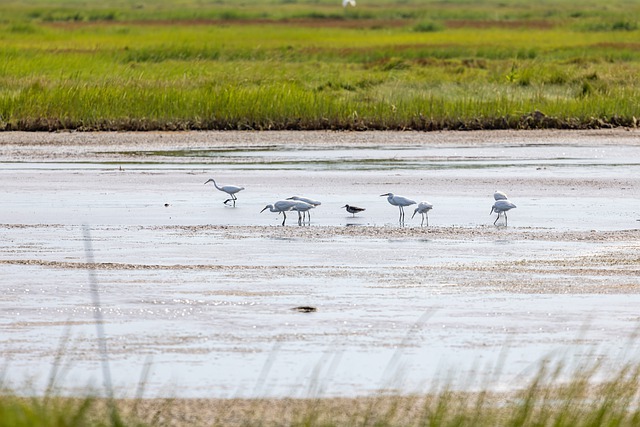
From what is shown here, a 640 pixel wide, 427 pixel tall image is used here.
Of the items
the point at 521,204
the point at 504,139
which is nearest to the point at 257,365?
the point at 521,204

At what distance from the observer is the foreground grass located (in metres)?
6.43

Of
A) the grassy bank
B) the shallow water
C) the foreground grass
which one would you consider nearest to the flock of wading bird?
the shallow water

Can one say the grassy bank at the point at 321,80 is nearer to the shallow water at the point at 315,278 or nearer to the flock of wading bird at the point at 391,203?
the shallow water at the point at 315,278

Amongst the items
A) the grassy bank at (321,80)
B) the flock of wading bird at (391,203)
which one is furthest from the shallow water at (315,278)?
the grassy bank at (321,80)

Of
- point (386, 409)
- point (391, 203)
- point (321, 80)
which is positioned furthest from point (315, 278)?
point (321, 80)

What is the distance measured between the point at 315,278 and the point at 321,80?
26978 millimetres

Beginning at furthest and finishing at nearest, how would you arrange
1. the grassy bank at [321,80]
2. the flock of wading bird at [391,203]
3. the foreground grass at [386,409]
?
the grassy bank at [321,80] → the flock of wading bird at [391,203] → the foreground grass at [386,409]

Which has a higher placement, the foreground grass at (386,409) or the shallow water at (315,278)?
the foreground grass at (386,409)

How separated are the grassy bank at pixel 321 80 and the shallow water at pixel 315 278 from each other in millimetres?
6584

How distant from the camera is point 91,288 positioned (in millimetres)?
11211

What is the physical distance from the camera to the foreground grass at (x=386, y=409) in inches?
253

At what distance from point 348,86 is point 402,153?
1237 centimetres

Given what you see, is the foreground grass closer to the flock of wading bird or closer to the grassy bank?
the flock of wading bird

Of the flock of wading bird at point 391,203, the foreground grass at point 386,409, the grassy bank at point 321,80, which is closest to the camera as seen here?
the foreground grass at point 386,409
